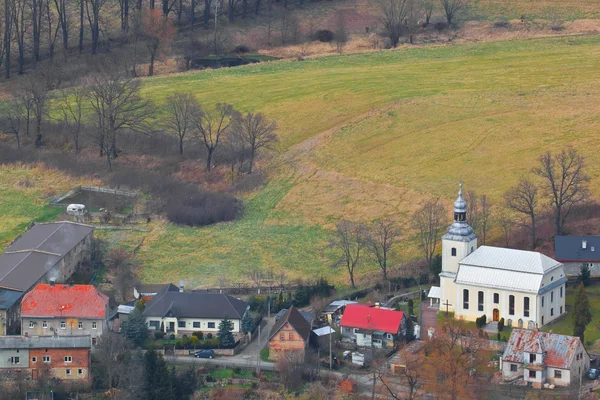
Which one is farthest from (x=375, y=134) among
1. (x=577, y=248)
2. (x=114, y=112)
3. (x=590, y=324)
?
(x=590, y=324)

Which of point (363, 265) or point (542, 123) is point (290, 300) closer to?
point (363, 265)

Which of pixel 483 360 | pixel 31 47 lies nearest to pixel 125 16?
pixel 31 47

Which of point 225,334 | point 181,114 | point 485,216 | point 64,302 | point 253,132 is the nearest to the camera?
point 225,334

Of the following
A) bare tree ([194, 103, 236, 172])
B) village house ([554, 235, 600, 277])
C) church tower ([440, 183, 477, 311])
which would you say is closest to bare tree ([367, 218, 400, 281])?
church tower ([440, 183, 477, 311])

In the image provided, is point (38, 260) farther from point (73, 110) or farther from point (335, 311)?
point (73, 110)

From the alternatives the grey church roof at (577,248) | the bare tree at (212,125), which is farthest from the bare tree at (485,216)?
the bare tree at (212,125)
